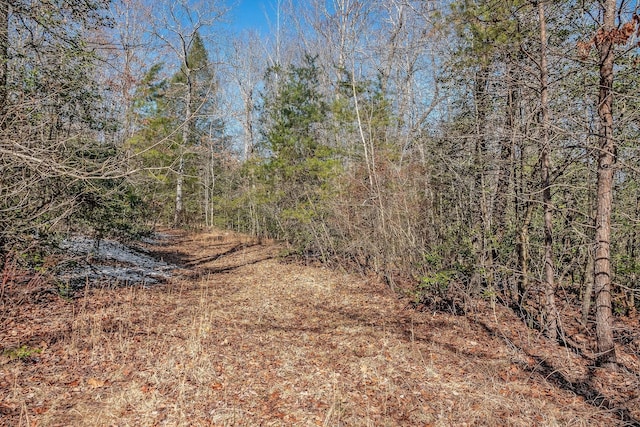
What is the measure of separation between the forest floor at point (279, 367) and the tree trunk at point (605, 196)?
1.57ft

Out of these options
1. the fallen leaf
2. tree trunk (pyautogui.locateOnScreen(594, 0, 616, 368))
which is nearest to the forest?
tree trunk (pyautogui.locateOnScreen(594, 0, 616, 368))

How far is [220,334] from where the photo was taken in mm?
5496

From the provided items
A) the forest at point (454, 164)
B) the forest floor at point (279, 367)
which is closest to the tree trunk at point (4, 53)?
the forest at point (454, 164)

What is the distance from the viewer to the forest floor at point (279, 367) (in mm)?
3572

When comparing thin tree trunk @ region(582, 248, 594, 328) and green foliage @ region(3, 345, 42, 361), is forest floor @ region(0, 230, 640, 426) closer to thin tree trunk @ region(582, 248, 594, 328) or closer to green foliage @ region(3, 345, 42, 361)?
green foliage @ region(3, 345, 42, 361)

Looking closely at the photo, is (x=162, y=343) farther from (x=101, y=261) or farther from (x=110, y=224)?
(x=101, y=261)

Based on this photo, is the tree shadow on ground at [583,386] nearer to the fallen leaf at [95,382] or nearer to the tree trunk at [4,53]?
the fallen leaf at [95,382]

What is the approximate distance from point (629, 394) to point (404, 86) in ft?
29.5

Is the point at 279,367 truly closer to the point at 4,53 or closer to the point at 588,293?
the point at 588,293

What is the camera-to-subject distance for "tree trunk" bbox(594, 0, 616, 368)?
4203 mm

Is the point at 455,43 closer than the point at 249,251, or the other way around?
the point at 455,43

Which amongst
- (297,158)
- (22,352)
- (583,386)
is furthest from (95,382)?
(297,158)

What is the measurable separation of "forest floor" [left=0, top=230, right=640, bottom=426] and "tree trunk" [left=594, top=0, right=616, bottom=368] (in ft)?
1.57

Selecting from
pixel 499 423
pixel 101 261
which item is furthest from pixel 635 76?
pixel 101 261
